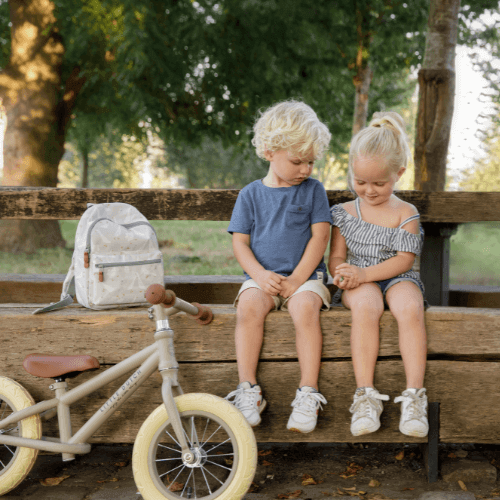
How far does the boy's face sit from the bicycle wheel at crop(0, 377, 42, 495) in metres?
1.61

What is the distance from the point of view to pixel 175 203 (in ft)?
10.1

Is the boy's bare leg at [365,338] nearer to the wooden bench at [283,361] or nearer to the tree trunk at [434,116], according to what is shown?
the wooden bench at [283,361]

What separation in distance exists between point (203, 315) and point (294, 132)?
96 cm

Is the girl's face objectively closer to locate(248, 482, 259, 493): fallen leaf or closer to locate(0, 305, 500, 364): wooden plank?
locate(0, 305, 500, 364): wooden plank

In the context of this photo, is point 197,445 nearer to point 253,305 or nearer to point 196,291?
point 253,305

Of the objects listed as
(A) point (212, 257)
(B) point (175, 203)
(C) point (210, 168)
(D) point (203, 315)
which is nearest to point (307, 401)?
(D) point (203, 315)

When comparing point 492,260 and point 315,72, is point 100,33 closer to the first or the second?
point 315,72

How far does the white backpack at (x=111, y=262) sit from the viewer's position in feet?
8.34

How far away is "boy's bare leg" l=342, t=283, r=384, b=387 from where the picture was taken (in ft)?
Answer: 8.00

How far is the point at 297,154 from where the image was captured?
2602 millimetres

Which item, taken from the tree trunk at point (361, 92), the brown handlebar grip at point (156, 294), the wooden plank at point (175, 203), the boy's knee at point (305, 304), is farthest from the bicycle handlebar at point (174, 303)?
the tree trunk at point (361, 92)

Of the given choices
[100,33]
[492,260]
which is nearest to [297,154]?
[492,260]

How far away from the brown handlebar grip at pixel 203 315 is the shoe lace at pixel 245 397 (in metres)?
0.35

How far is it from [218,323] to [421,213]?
1.38 metres
